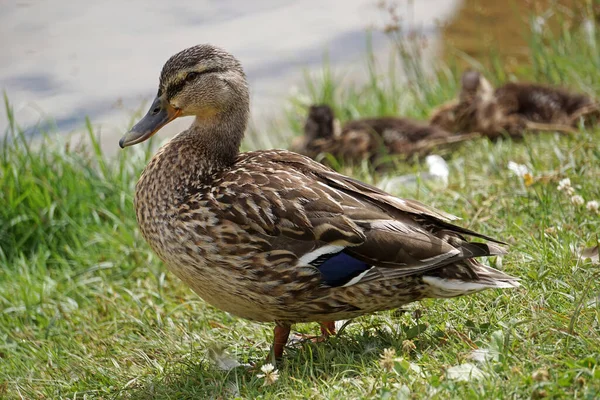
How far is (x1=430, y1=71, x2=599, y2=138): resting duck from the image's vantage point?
5898mm

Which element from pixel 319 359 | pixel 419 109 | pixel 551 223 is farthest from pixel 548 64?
pixel 319 359

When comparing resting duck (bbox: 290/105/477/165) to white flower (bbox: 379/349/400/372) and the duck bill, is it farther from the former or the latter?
white flower (bbox: 379/349/400/372)

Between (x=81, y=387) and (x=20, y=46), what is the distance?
4430 millimetres

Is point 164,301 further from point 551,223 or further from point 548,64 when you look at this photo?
point 548,64

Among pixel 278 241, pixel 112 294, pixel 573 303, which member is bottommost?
pixel 112 294

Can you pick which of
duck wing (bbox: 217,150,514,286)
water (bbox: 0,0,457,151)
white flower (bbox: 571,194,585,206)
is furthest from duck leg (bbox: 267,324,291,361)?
water (bbox: 0,0,457,151)

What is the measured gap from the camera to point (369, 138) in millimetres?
6102

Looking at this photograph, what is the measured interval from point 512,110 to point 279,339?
3.53 metres

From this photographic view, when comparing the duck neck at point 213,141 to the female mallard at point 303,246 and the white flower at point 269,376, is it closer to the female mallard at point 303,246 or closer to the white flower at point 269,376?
the female mallard at point 303,246

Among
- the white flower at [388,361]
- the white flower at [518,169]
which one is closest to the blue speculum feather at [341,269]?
the white flower at [388,361]

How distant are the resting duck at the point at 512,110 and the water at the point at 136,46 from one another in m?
1.67

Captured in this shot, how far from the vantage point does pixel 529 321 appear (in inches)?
118

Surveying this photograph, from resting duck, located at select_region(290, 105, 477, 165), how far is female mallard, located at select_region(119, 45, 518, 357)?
2557 mm

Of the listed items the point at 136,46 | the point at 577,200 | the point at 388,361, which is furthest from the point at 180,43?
the point at 388,361
